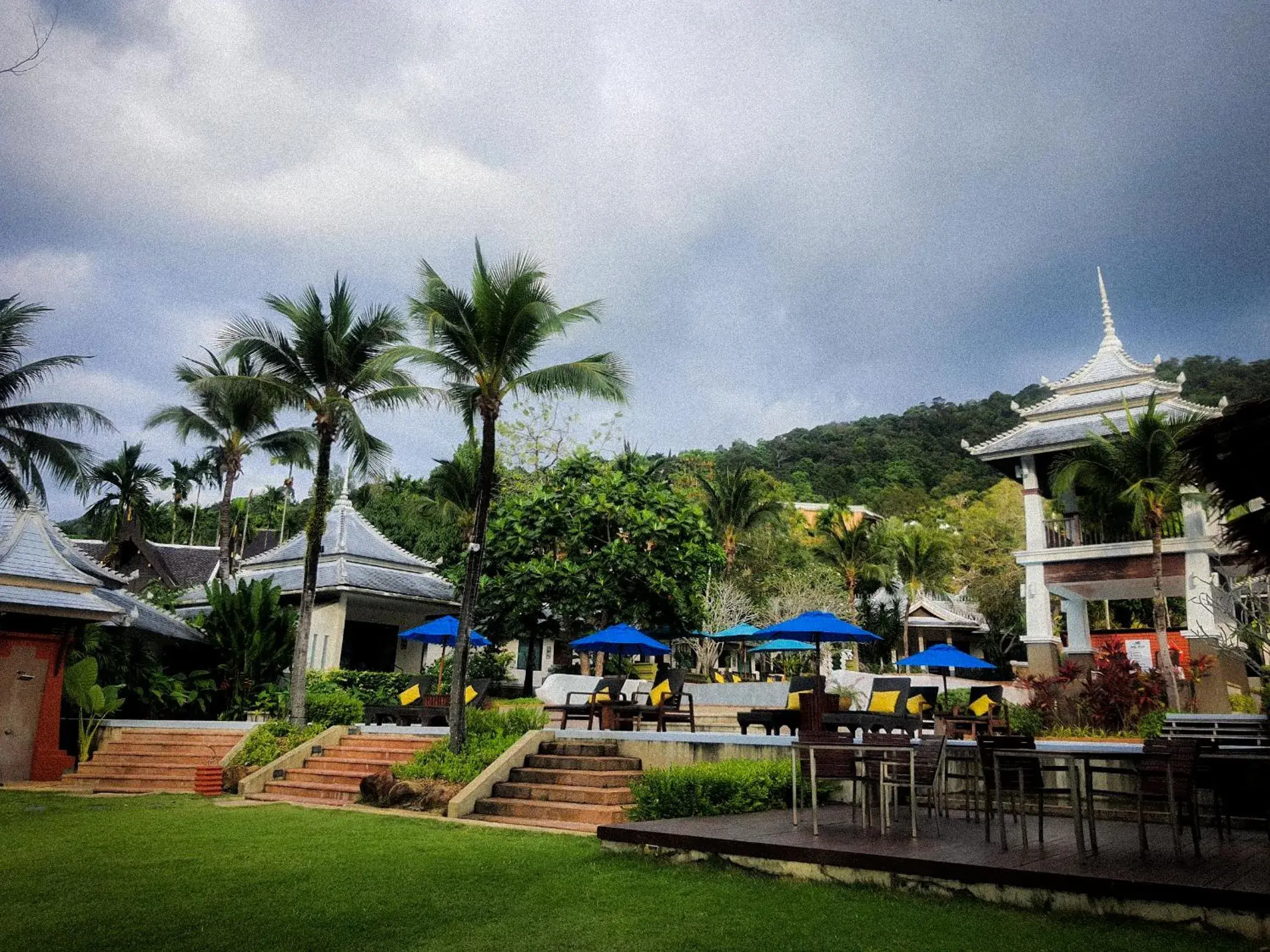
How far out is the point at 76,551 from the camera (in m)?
18.9

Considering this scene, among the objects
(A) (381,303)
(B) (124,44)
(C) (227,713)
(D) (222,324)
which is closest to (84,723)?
(C) (227,713)

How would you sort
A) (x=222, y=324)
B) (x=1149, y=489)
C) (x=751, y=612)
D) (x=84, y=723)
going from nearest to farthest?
(x=222, y=324) → (x=84, y=723) → (x=1149, y=489) → (x=751, y=612)

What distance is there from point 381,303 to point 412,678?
10864mm

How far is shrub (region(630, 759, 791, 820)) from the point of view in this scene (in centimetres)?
943

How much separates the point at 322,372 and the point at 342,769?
22.4 feet

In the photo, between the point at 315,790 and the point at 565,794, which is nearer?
the point at 565,794

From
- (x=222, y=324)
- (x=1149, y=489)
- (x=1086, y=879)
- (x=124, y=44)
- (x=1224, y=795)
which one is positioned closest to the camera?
(x=1086, y=879)

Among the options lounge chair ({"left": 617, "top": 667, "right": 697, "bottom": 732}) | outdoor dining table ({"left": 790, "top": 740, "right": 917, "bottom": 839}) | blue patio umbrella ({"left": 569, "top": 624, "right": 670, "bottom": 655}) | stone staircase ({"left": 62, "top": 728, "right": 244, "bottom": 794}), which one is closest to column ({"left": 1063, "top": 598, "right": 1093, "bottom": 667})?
blue patio umbrella ({"left": 569, "top": 624, "right": 670, "bottom": 655})

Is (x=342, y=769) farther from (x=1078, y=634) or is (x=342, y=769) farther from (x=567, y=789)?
(x=1078, y=634)

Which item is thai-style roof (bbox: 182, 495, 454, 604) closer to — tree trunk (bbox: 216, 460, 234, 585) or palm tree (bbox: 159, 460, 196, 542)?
tree trunk (bbox: 216, 460, 234, 585)

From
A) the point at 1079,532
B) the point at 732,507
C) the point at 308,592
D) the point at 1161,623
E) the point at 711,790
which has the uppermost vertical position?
the point at 732,507

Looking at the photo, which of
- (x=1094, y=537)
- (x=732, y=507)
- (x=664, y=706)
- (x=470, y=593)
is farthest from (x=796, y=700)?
(x=732, y=507)

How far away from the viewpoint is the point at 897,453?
61.9 meters

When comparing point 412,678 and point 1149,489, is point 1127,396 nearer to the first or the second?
point 1149,489
